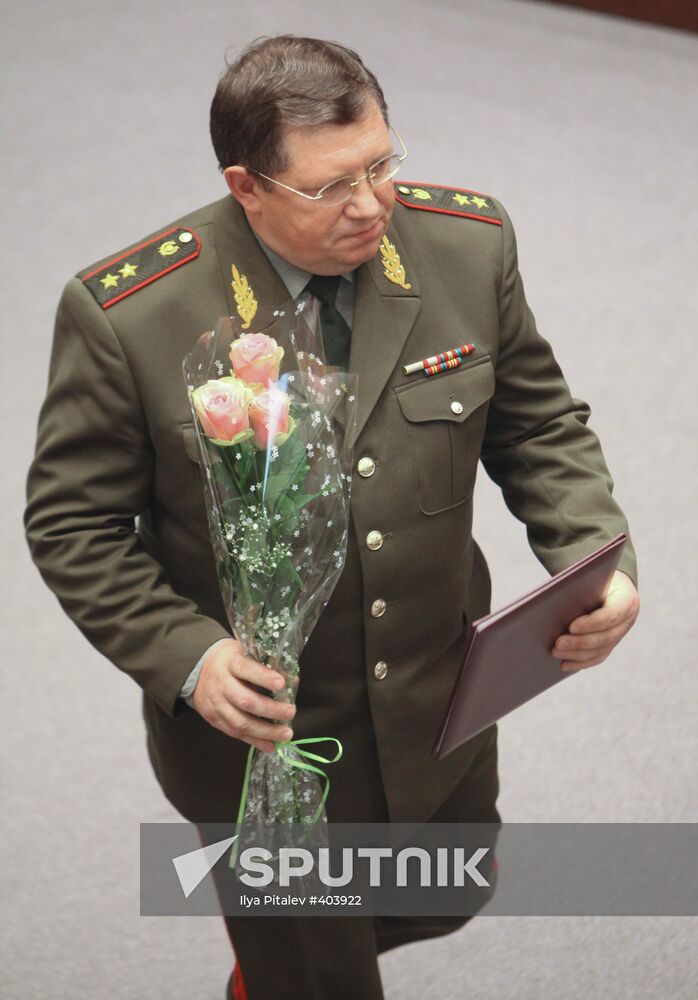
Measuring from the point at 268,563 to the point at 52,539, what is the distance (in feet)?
1.13

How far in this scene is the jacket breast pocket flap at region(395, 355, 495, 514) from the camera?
6.03 feet

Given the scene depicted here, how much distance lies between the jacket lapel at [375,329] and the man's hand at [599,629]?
375 millimetres

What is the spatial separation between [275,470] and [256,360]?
13 cm

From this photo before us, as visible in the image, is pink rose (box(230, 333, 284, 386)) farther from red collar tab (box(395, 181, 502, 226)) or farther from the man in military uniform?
red collar tab (box(395, 181, 502, 226))

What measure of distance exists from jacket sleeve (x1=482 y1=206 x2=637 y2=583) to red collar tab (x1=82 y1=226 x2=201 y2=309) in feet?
1.40

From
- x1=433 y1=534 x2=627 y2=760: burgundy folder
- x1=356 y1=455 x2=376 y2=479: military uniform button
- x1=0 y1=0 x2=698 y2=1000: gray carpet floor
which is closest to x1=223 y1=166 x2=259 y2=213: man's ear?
x1=356 y1=455 x2=376 y2=479: military uniform button

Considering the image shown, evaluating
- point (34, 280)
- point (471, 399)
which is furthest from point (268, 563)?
point (34, 280)

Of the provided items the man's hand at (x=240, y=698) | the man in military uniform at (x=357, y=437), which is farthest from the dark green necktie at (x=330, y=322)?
the man's hand at (x=240, y=698)

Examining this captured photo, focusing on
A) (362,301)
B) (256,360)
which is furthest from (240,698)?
(362,301)

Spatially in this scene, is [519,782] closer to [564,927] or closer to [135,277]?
[564,927]

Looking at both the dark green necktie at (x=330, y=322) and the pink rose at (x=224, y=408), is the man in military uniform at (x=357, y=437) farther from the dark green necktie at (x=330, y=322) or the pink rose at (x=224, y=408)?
the pink rose at (x=224, y=408)

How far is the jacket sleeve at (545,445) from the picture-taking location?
76.3 inches

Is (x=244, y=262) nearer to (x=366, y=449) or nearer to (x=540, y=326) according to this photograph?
(x=366, y=449)

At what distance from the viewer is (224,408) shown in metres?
1.50
